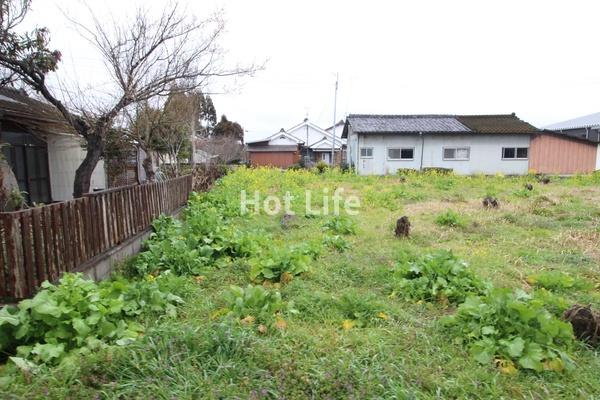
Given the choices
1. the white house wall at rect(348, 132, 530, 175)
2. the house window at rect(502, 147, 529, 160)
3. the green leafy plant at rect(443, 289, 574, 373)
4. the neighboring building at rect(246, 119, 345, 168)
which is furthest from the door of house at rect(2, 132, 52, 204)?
the neighboring building at rect(246, 119, 345, 168)

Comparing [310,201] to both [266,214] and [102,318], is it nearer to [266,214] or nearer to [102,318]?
[266,214]

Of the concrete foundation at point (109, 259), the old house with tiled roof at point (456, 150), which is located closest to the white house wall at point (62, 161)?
the concrete foundation at point (109, 259)

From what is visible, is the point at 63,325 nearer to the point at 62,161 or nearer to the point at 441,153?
the point at 62,161

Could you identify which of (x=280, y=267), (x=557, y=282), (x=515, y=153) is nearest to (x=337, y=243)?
(x=280, y=267)

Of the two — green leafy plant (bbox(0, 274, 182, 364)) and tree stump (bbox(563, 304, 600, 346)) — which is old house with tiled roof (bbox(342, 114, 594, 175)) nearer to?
tree stump (bbox(563, 304, 600, 346))

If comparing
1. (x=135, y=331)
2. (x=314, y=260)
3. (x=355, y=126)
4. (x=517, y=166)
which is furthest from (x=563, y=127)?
(x=135, y=331)

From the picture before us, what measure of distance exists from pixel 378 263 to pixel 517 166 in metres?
18.7

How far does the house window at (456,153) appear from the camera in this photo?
19.2 meters

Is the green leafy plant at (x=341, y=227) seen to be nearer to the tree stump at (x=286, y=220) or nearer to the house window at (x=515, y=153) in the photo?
the tree stump at (x=286, y=220)

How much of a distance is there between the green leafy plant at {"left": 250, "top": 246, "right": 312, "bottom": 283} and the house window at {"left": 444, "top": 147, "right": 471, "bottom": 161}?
1768 cm

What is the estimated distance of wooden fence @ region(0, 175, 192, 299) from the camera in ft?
8.22

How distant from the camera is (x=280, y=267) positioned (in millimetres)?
3586

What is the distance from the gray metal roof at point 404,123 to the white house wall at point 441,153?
351 millimetres

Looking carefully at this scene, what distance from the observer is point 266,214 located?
7.70 metres
